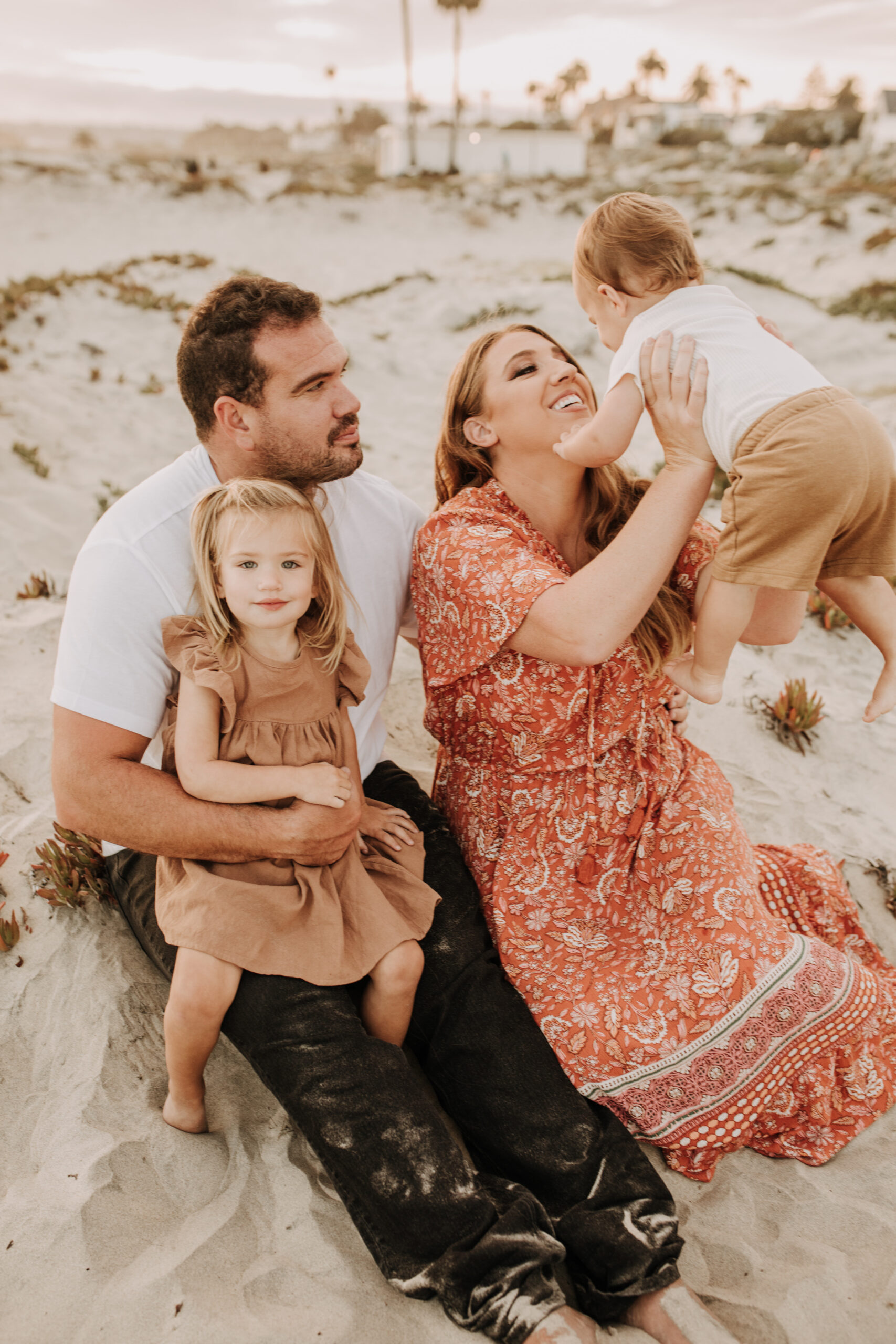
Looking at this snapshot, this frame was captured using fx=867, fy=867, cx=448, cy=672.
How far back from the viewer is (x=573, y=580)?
94.3 inches

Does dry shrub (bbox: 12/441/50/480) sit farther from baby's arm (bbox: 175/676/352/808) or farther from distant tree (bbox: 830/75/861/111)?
distant tree (bbox: 830/75/861/111)

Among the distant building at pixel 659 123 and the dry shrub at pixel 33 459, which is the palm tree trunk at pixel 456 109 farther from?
the dry shrub at pixel 33 459

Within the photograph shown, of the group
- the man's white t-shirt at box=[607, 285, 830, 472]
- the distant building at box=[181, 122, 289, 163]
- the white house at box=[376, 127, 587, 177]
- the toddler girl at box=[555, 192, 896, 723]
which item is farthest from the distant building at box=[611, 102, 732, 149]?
the man's white t-shirt at box=[607, 285, 830, 472]

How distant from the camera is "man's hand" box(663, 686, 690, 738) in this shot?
3.15 meters

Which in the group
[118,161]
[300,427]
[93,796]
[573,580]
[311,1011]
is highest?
[118,161]

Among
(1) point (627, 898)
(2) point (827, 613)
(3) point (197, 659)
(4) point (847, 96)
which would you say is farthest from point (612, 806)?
(4) point (847, 96)

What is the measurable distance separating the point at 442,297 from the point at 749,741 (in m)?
10.4

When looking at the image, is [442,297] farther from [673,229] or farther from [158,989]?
[158,989]

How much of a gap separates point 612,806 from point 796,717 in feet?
6.67

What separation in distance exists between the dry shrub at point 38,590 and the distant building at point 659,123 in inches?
1980

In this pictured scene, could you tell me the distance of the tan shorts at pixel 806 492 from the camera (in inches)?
91.5

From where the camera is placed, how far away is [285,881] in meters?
2.46

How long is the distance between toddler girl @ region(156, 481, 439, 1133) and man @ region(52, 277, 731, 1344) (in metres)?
0.08

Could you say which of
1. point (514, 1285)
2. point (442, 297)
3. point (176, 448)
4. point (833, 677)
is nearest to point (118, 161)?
point (442, 297)
